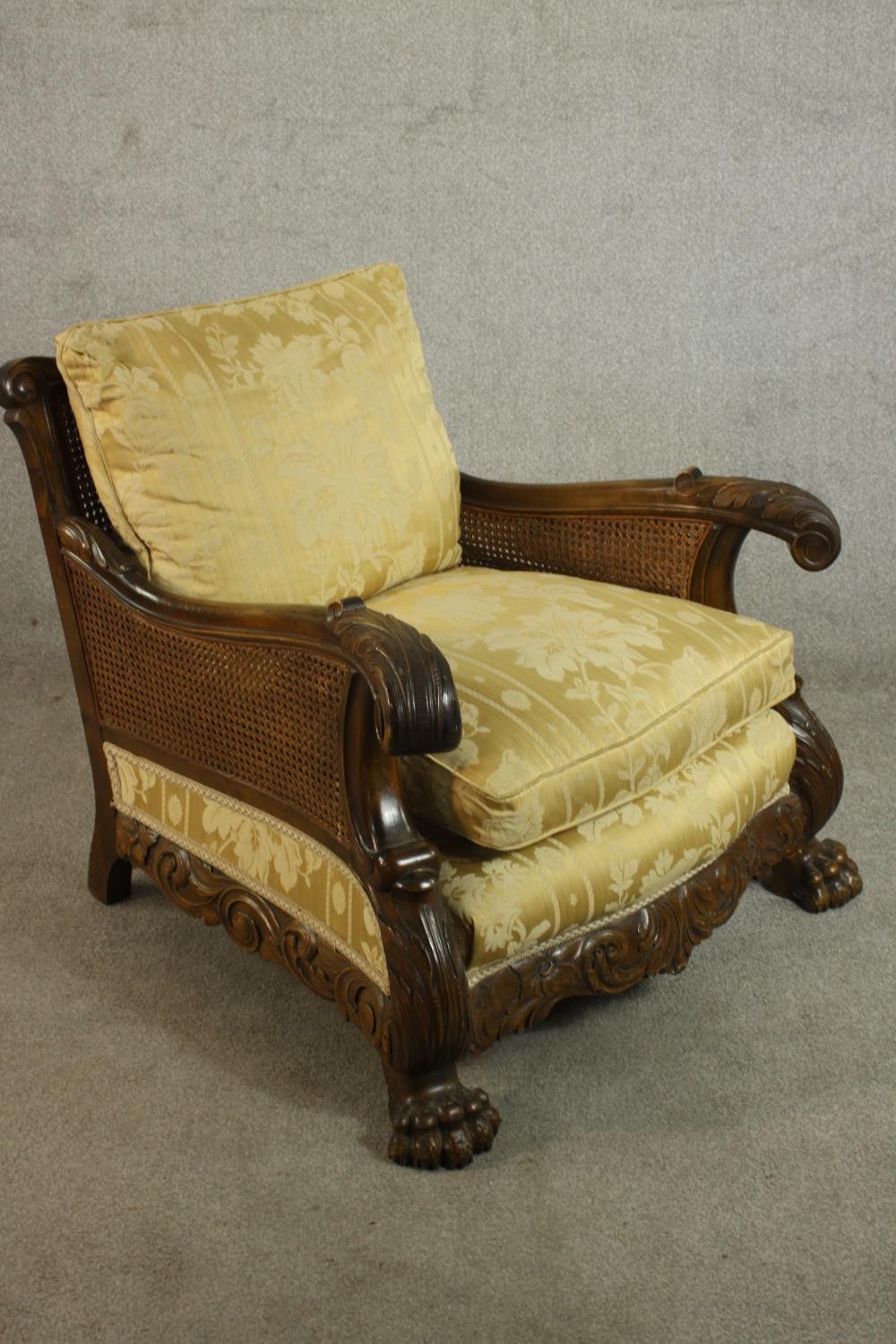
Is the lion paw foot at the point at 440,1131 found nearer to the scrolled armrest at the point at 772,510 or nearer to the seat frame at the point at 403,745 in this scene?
the seat frame at the point at 403,745

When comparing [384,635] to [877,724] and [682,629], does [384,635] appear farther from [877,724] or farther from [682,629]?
[877,724]

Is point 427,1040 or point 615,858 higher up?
point 615,858

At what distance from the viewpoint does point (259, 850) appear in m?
1.82

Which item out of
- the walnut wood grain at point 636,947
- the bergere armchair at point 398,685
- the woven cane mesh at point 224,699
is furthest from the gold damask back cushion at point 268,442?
the walnut wood grain at point 636,947

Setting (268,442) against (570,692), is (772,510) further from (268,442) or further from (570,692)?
(268,442)

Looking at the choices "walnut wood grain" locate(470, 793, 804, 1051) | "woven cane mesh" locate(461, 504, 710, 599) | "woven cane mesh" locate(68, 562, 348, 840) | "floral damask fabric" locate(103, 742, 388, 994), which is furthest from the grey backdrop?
"woven cane mesh" locate(461, 504, 710, 599)

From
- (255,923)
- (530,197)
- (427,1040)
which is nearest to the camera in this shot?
(427,1040)

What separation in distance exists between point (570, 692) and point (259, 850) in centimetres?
44

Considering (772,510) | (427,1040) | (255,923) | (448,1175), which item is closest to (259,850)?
(255,923)

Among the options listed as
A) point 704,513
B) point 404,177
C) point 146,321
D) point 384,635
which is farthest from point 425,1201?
point 404,177

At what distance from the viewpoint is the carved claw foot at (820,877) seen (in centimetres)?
218

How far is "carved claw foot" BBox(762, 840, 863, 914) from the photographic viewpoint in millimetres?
2176

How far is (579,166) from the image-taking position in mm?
2895

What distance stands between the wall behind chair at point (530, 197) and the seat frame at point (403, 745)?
0.85 meters
